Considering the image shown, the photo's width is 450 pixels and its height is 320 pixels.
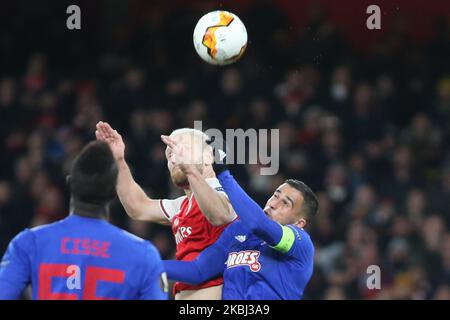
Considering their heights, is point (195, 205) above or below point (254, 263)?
above

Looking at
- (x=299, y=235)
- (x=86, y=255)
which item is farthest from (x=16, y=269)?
(x=299, y=235)

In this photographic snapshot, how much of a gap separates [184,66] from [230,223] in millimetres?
6871

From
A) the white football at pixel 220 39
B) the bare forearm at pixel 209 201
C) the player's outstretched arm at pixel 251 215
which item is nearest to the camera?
the player's outstretched arm at pixel 251 215

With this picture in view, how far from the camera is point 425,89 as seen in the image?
1256 centimetres

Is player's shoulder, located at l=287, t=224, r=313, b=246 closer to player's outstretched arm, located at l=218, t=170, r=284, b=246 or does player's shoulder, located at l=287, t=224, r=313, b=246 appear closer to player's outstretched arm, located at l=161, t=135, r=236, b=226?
player's outstretched arm, located at l=218, t=170, r=284, b=246

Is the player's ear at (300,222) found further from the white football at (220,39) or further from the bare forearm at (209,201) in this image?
the white football at (220,39)

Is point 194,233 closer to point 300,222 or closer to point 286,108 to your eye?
point 300,222

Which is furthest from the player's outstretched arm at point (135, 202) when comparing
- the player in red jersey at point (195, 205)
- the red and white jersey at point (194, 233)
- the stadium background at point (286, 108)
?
the stadium background at point (286, 108)

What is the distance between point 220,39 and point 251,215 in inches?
62.6

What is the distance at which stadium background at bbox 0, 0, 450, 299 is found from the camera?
10766mm

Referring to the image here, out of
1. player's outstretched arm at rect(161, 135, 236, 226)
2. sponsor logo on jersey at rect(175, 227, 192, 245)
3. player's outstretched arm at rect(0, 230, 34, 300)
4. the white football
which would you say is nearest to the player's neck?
player's outstretched arm at rect(0, 230, 34, 300)

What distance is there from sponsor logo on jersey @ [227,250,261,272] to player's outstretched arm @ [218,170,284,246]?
0.90 ft

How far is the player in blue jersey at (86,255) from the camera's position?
4.22 meters

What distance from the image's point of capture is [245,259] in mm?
5988
